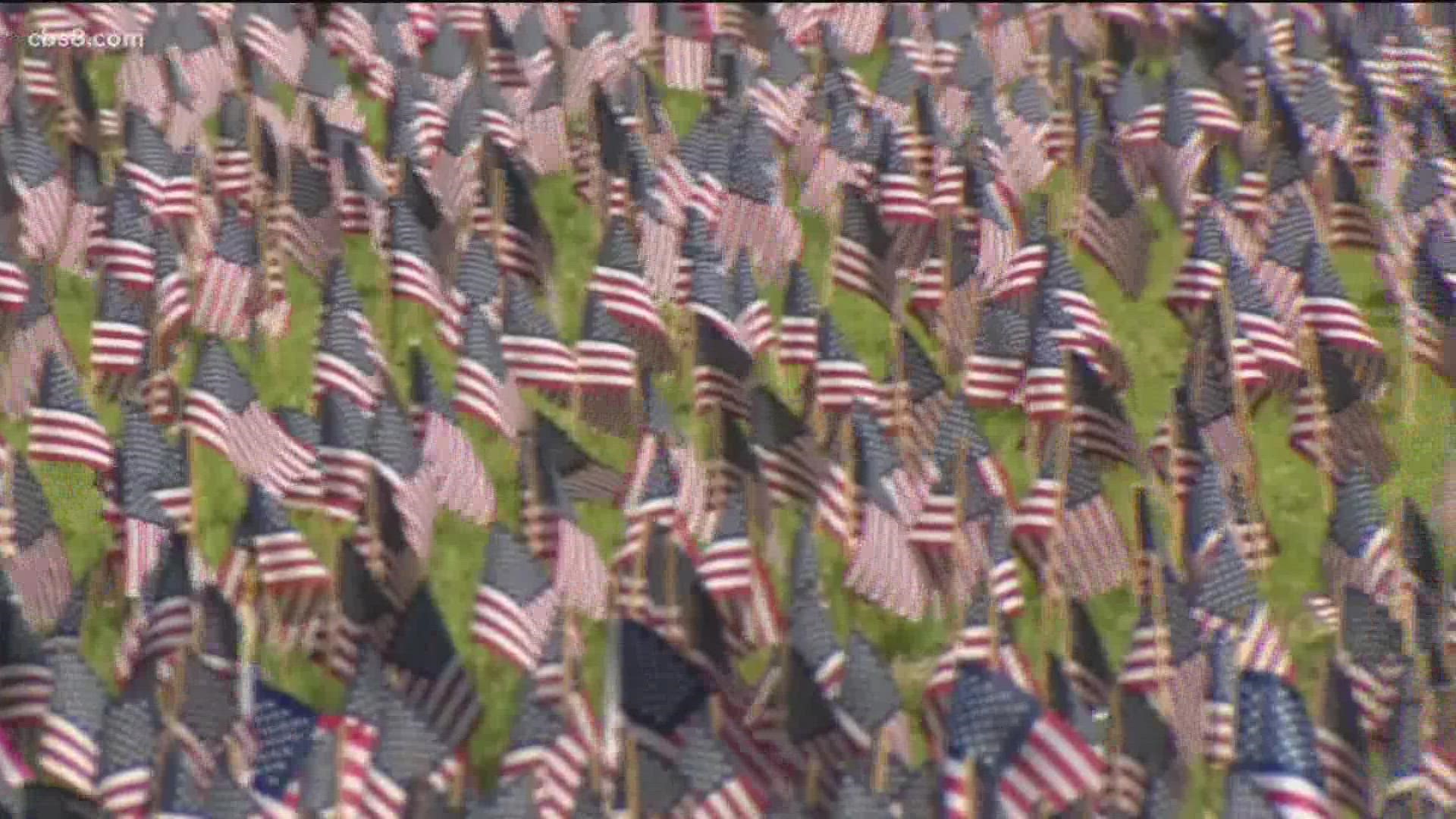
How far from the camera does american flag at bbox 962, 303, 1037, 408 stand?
68.4 feet

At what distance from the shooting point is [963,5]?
28.6 m

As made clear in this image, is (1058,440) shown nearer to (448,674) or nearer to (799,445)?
(799,445)

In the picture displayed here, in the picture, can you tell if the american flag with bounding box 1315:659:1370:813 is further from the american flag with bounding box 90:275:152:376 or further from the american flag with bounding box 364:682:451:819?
the american flag with bounding box 90:275:152:376

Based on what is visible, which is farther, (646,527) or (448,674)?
(646,527)

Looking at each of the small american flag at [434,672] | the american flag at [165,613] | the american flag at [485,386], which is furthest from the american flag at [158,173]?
the small american flag at [434,672]

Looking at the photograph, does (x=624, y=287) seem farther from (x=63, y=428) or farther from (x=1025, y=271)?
(x=63, y=428)

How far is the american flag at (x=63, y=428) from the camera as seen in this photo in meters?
19.2

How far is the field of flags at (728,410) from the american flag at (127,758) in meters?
0.03

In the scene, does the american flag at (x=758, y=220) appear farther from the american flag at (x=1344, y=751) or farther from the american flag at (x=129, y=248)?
the american flag at (x=1344, y=751)

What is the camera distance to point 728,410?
20094 mm

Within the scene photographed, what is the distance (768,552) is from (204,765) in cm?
504

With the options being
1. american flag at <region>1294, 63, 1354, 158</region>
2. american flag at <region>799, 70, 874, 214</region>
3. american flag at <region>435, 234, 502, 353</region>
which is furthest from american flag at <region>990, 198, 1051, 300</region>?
american flag at <region>1294, 63, 1354, 158</region>

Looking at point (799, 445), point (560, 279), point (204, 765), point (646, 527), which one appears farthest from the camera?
point (560, 279)

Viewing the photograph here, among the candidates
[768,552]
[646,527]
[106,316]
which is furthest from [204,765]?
[106,316]
